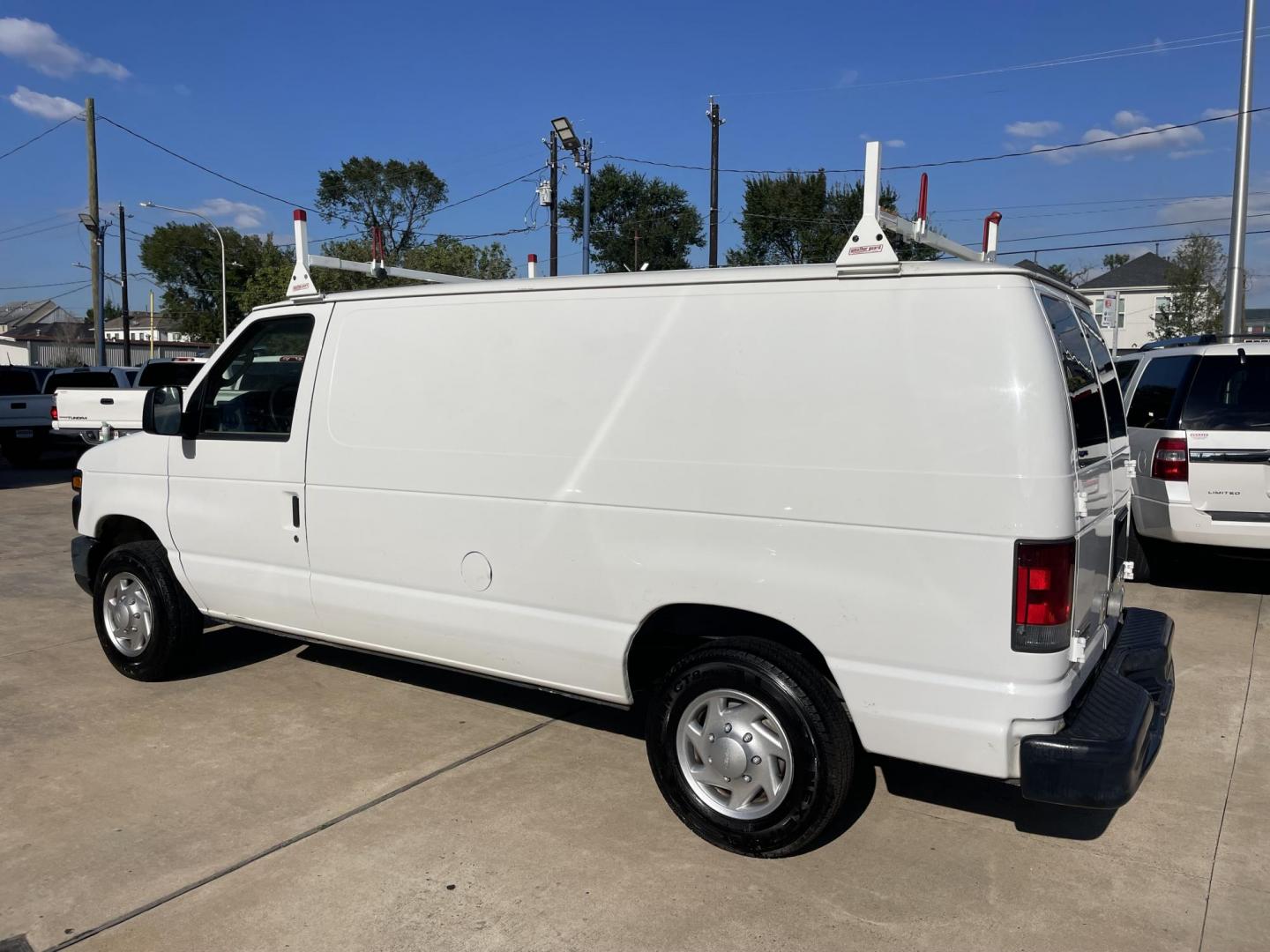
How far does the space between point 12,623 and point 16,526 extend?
508cm

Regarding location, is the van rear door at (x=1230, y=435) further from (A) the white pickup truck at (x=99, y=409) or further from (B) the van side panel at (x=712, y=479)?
(A) the white pickup truck at (x=99, y=409)

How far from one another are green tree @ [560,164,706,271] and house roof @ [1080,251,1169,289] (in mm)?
24670

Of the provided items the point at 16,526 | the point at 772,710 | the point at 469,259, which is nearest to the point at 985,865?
the point at 772,710

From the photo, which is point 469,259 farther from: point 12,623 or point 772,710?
point 772,710

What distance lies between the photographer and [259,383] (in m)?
5.10

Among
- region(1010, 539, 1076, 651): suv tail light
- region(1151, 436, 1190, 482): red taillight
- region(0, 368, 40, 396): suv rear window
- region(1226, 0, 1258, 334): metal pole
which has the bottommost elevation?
region(1010, 539, 1076, 651): suv tail light

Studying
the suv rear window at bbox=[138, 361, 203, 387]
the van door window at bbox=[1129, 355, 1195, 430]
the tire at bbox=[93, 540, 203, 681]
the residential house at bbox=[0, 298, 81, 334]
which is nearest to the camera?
the tire at bbox=[93, 540, 203, 681]

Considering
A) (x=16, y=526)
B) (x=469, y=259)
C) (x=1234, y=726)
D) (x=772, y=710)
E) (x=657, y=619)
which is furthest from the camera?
(x=469, y=259)

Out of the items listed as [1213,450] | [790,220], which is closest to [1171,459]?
[1213,450]

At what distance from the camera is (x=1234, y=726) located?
16.7 ft

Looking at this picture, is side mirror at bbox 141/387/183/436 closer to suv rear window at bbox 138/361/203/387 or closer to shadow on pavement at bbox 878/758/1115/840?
shadow on pavement at bbox 878/758/1115/840

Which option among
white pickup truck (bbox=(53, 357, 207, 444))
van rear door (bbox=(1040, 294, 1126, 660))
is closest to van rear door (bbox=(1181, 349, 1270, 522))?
van rear door (bbox=(1040, 294, 1126, 660))

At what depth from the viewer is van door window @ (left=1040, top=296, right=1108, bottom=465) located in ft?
10.9

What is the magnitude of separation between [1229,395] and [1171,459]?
60 cm
